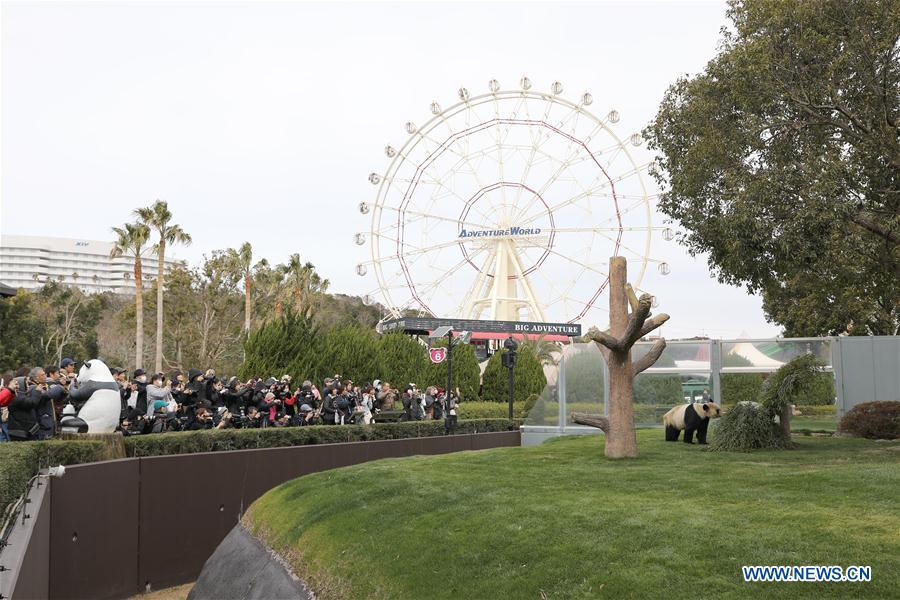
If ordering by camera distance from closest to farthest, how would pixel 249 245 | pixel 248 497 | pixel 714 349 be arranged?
pixel 248 497 < pixel 714 349 < pixel 249 245

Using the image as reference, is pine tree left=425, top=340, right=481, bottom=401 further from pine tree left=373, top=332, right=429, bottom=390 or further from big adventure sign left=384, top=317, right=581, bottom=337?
big adventure sign left=384, top=317, right=581, bottom=337

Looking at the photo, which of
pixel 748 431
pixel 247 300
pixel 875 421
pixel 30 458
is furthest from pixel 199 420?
pixel 247 300

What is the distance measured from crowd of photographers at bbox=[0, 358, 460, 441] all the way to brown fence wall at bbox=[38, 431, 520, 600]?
4.17 ft

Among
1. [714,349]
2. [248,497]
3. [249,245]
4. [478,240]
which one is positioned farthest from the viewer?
[249,245]

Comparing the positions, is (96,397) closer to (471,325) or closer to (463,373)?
(463,373)

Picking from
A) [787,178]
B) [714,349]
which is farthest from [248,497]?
[714,349]

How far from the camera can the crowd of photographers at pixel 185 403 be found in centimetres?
1204

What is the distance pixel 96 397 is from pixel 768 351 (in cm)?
1593

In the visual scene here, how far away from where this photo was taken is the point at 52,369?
1257 cm

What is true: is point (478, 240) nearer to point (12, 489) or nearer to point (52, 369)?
point (52, 369)

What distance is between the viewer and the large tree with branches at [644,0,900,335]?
13.9m

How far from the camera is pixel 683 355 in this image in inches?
910

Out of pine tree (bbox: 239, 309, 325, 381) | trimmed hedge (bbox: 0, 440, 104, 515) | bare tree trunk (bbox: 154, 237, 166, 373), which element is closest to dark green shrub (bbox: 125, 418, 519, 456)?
trimmed hedge (bbox: 0, 440, 104, 515)

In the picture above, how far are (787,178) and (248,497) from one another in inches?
402
